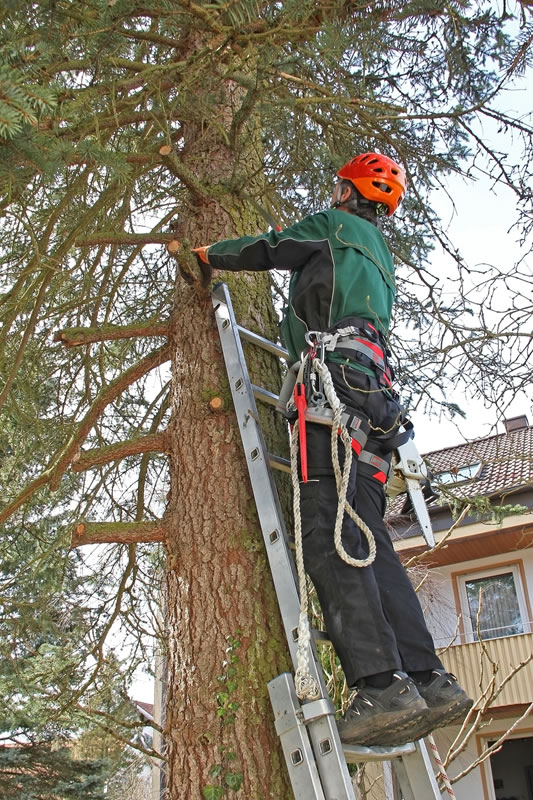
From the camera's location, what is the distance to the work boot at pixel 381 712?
2.21 metres

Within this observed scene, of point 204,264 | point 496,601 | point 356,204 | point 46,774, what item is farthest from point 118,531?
point 496,601

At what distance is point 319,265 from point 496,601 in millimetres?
9200

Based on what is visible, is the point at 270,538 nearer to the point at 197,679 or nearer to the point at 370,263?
the point at 197,679

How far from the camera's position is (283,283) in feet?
16.8

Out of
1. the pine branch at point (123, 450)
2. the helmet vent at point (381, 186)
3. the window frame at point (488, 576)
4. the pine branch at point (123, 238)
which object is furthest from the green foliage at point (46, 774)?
the helmet vent at point (381, 186)

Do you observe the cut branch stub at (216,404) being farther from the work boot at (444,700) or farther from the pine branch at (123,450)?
the work boot at (444,700)

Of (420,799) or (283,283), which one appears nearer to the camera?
(420,799)

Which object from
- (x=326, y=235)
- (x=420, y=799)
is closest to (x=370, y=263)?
(x=326, y=235)

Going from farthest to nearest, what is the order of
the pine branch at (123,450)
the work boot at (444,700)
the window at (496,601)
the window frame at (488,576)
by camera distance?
the window at (496,601) < the window frame at (488,576) < the pine branch at (123,450) < the work boot at (444,700)

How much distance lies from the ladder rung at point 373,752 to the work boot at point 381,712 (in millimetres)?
22

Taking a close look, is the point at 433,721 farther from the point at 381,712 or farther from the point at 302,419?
the point at 302,419

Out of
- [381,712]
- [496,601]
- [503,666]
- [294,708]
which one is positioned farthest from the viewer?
[496,601]

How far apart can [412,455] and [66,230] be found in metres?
2.61

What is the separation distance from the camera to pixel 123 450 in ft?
10.6
